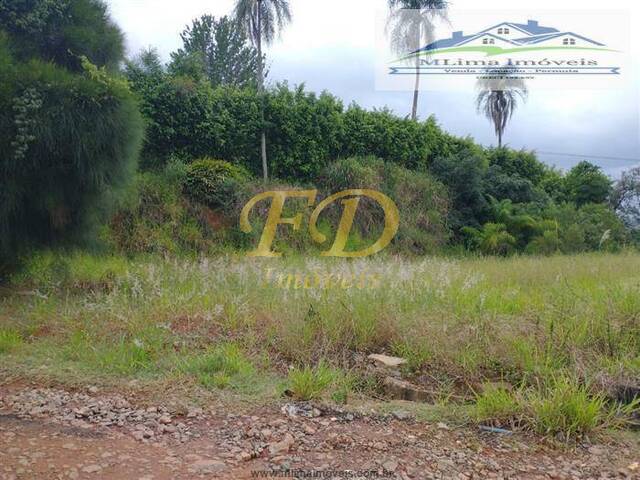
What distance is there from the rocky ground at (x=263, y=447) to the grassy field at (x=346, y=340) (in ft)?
0.79

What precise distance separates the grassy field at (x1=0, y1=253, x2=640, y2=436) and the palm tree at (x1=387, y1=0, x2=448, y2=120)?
9.38 m

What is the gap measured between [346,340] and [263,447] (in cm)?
166

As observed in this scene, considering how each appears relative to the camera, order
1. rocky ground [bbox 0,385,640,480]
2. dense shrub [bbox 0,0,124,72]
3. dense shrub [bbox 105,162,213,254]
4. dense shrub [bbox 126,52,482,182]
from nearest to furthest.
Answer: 1. rocky ground [bbox 0,385,640,480]
2. dense shrub [bbox 0,0,124,72]
3. dense shrub [bbox 105,162,213,254]
4. dense shrub [bbox 126,52,482,182]

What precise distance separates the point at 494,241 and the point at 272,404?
439 inches

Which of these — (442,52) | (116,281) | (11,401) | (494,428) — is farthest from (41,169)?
(442,52)

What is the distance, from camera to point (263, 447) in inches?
114

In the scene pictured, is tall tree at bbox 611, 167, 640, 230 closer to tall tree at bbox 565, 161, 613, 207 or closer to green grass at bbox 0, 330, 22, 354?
tall tree at bbox 565, 161, 613, 207

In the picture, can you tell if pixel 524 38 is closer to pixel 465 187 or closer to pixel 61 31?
pixel 465 187

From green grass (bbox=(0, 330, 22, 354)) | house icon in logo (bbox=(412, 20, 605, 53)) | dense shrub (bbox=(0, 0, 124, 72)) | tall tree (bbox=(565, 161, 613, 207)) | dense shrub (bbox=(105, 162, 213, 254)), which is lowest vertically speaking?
green grass (bbox=(0, 330, 22, 354))

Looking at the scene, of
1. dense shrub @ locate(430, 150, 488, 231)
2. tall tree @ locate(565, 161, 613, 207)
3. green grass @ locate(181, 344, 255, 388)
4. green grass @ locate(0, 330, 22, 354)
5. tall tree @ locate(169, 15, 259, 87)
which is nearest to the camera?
green grass @ locate(181, 344, 255, 388)

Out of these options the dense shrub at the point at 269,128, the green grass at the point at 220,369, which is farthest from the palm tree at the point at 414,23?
the green grass at the point at 220,369

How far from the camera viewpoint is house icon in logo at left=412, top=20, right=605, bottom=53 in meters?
10.0

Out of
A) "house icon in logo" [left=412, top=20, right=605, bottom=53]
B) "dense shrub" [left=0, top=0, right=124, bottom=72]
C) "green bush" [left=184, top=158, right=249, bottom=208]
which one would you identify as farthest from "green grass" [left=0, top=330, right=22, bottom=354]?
"house icon in logo" [left=412, top=20, right=605, bottom=53]

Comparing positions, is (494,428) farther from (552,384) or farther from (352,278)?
(352,278)
